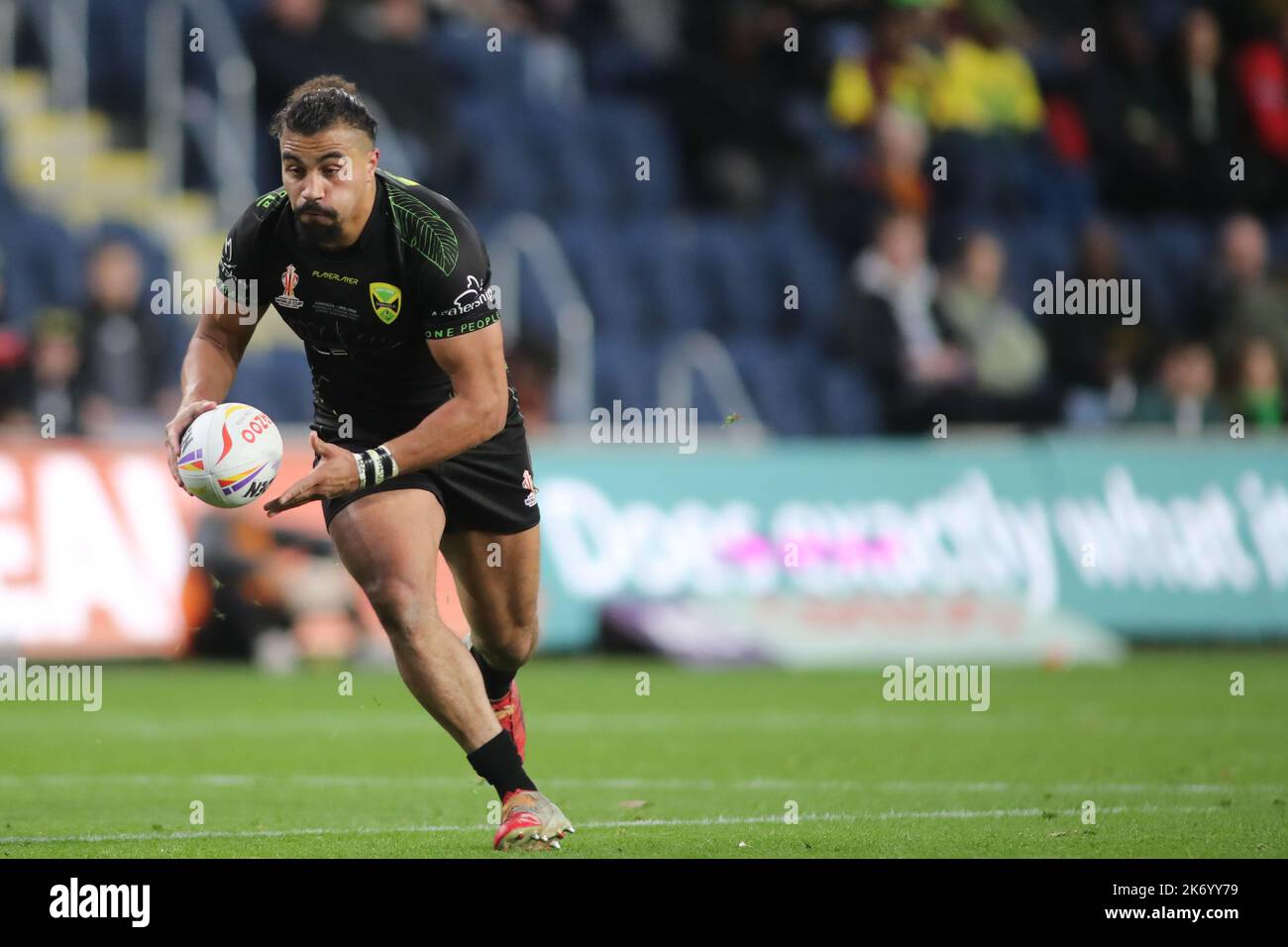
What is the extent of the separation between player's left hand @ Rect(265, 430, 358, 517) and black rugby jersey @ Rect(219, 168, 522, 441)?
484 millimetres

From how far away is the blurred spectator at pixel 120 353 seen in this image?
Result: 559 inches

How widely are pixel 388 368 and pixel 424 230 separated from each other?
1.80 ft

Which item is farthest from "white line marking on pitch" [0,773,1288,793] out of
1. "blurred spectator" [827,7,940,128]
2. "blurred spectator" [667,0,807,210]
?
"blurred spectator" [827,7,940,128]

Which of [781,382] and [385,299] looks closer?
[385,299]

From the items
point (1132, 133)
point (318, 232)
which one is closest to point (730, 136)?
point (1132, 133)

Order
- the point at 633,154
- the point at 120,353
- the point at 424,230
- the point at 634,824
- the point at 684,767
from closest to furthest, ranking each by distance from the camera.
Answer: the point at 424,230, the point at 634,824, the point at 684,767, the point at 120,353, the point at 633,154

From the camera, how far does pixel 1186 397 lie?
53.5 ft

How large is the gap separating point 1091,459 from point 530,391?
4050 millimetres

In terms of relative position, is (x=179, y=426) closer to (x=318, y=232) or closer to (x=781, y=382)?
(x=318, y=232)

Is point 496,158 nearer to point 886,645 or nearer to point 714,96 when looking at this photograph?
point 714,96

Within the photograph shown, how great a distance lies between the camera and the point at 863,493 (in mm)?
14719

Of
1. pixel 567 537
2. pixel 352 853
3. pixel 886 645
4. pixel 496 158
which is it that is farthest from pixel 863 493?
pixel 352 853

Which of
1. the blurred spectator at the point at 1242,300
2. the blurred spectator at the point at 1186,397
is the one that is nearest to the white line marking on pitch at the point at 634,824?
the blurred spectator at the point at 1186,397
